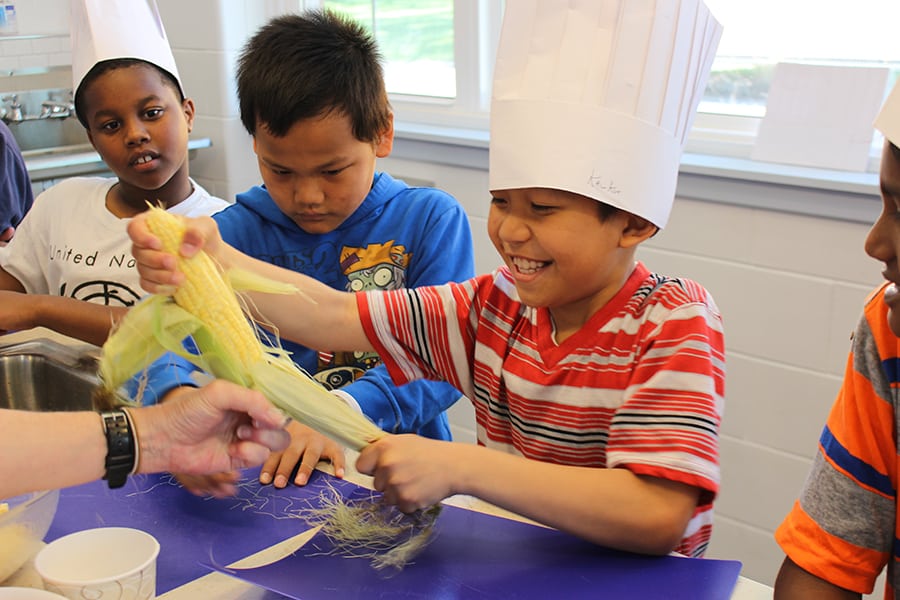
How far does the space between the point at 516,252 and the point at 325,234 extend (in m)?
0.56

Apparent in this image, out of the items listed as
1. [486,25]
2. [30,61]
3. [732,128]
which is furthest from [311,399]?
[30,61]

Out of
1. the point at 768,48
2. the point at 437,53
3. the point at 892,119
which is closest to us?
the point at 892,119

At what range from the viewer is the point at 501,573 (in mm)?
1007

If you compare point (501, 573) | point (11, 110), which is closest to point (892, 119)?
point (501, 573)

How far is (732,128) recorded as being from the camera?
2322 millimetres

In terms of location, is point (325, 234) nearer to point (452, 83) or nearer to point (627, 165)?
point (627, 165)

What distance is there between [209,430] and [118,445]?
0.32 ft

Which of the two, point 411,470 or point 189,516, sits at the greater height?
point 411,470

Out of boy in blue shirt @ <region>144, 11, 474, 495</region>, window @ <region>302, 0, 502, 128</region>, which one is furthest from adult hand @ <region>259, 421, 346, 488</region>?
window @ <region>302, 0, 502, 128</region>

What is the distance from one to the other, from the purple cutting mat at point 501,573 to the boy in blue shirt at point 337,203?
0.38 m

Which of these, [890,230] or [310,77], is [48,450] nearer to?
[310,77]

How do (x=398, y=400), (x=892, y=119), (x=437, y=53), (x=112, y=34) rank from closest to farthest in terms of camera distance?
A: (x=892, y=119) < (x=398, y=400) < (x=112, y=34) < (x=437, y=53)

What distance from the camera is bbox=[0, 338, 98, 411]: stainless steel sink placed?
1551 millimetres

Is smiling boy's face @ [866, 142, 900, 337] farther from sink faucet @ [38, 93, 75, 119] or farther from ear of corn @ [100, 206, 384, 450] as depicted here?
sink faucet @ [38, 93, 75, 119]
